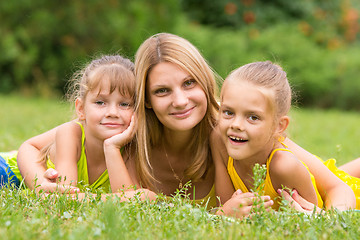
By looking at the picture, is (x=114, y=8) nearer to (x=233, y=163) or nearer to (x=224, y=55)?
(x=224, y=55)

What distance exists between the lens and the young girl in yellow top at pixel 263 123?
11.0 ft

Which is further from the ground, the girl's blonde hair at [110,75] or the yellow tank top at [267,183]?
the girl's blonde hair at [110,75]

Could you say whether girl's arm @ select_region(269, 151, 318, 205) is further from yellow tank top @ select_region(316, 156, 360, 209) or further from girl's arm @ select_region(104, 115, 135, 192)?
girl's arm @ select_region(104, 115, 135, 192)

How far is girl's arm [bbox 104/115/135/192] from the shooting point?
3687mm

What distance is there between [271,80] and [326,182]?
1.00 metres

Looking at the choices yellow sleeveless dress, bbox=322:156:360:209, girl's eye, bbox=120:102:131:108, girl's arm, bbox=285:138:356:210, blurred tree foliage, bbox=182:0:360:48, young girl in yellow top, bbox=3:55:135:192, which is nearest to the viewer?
girl's arm, bbox=285:138:356:210

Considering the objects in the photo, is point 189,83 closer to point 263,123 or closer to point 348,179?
point 263,123

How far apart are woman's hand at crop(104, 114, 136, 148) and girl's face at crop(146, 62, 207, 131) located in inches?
9.1

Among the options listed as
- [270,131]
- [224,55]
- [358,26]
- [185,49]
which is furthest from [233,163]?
[358,26]

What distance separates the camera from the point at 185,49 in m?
3.85

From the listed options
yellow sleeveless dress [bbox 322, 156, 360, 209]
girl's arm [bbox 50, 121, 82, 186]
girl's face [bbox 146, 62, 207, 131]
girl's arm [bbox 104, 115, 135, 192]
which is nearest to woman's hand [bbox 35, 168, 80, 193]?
girl's arm [bbox 50, 121, 82, 186]

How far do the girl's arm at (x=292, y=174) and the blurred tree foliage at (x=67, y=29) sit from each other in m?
10.4

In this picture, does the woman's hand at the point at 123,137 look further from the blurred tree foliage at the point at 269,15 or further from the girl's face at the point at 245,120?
the blurred tree foliage at the point at 269,15

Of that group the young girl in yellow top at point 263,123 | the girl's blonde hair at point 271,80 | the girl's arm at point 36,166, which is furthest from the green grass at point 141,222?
the girl's blonde hair at point 271,80
